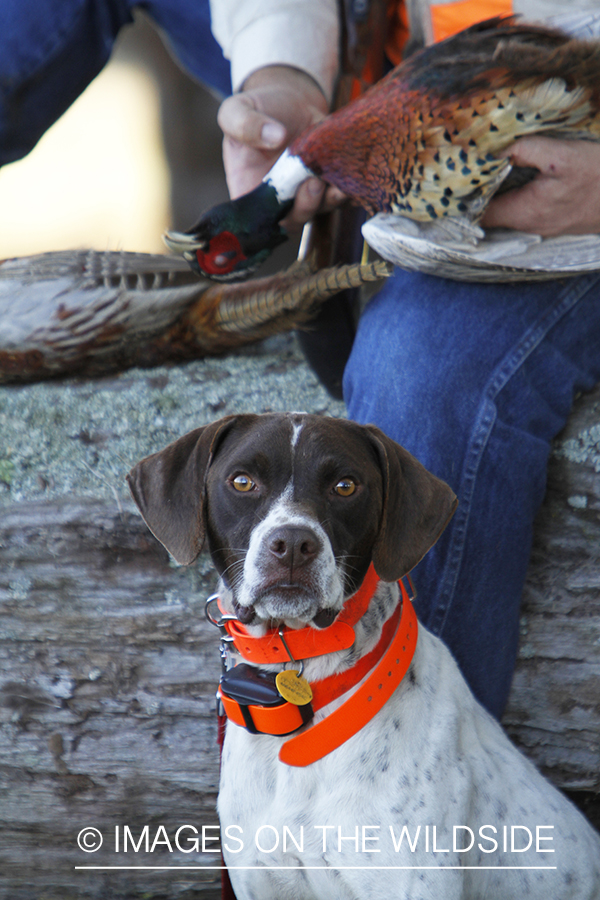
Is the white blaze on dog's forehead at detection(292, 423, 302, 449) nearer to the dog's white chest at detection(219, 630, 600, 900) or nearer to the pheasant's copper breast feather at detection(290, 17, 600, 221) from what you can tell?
the dog's white chest at detection(219, 630, 600, 900)

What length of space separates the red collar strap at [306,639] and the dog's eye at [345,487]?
0.20 m

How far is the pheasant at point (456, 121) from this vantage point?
154 centimetres

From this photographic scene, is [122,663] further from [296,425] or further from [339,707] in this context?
[296,425]

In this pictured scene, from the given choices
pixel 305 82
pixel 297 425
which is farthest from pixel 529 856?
pixel 305 82

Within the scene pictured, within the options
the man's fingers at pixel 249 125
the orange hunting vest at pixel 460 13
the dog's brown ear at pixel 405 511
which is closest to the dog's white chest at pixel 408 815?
the dog's brown ear at pixel 405 511

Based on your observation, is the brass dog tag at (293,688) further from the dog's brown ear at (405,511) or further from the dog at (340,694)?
the dog's brown ear at (405,511)

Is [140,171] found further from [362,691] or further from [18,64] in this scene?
[362,691]

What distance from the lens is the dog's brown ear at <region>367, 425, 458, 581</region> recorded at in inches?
55.3

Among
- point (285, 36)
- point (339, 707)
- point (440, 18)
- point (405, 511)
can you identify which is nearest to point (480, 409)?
point (405, 511)

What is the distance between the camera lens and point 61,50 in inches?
95.0

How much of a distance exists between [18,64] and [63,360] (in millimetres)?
967

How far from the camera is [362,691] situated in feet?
4.47

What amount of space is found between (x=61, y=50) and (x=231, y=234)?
1024 millimetres

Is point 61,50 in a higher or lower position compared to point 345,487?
higher
